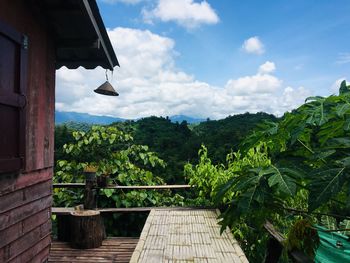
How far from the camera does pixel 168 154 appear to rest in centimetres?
1370

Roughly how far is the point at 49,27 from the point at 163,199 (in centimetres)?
509

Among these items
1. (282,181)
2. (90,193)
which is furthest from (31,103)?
(90,193)

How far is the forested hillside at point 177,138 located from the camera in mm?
10773

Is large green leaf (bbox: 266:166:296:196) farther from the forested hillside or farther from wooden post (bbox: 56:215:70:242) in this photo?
the forested hillside

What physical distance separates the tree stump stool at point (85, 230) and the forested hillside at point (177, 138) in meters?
3.15

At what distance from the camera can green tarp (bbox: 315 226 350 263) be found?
271cm

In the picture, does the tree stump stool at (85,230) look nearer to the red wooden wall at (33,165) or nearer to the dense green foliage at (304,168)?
the red wooden wall at (33,165)

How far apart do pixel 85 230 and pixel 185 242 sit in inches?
81.1

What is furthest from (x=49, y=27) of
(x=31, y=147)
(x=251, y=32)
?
(x=251, y=32)

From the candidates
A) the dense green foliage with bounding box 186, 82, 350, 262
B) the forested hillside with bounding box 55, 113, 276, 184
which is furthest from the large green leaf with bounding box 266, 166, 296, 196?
the forested hillside with bounding box 55, 113, 276, 184

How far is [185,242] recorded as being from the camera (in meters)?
4.82

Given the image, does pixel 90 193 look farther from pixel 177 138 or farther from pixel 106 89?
pixel 177 138

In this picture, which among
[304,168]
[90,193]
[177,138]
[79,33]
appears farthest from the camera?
[177,138]

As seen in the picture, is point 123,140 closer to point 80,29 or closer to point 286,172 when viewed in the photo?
point 80,29
